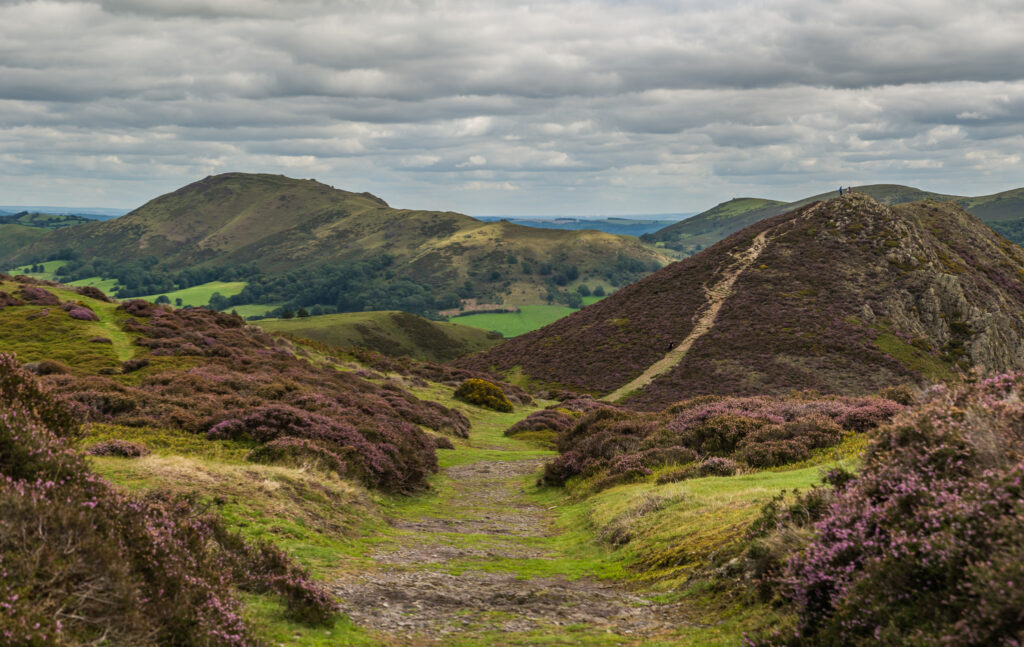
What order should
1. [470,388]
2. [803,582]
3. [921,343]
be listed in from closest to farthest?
[803,582] → [470,388] → [921,343]

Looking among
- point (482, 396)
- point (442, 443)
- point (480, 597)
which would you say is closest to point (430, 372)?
point (482, 396)

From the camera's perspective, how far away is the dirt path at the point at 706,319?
72.1 meters

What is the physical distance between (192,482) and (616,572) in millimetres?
9774

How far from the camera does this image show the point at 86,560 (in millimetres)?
6137

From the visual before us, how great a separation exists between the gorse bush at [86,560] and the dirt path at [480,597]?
1.69 m

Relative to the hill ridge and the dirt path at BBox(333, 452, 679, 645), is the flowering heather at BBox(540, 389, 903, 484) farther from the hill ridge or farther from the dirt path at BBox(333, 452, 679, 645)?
the hill ridge

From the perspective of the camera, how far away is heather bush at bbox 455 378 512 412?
58312 mm

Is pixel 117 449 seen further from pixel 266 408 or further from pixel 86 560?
pixel 86 560

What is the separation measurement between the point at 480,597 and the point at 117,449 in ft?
34.5

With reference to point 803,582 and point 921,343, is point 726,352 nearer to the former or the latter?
point 921,343

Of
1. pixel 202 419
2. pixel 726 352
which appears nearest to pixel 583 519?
pixel 202 419

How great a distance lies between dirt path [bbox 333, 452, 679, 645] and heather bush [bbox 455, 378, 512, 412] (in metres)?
39.1

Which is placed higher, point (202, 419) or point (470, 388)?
point (202, 419)

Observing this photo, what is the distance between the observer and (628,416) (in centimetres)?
3544
